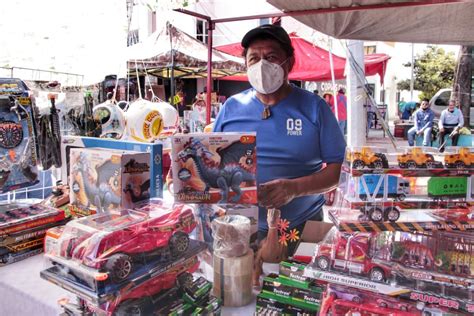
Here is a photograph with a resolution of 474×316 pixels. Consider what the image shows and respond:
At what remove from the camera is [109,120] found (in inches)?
94.7

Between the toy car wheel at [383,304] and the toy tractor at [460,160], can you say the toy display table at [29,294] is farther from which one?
the toy tractor at [460,160]

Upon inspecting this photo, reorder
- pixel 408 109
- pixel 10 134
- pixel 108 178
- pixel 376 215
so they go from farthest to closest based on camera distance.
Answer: pixel 408 109, pixel 10 134, pixel 108 178, pixel 376 215

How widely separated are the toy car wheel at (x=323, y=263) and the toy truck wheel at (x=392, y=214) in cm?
23

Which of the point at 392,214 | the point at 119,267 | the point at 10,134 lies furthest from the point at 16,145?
the point at 392,214

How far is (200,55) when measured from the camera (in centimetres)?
820

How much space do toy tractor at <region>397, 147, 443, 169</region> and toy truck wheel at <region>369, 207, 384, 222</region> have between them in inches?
6.8

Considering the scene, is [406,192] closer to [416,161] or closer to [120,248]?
[416,161]

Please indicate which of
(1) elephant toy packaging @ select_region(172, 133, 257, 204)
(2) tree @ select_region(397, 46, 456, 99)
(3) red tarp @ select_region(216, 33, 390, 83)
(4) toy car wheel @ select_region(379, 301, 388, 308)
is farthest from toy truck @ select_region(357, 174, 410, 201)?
(2) tree @ select_region(397, 46, 456, 99)

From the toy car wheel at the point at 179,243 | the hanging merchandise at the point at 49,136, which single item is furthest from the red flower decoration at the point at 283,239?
the hanging merchandise at the point at 49,136

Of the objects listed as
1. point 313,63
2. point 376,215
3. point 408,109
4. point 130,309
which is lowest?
point 130,309

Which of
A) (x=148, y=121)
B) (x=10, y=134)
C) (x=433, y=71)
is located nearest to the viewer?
(x=10, y=134)

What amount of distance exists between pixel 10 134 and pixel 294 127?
138cm

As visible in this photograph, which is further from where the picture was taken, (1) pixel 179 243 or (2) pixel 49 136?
(2) pixel 49 136

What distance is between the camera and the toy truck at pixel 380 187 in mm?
1214
